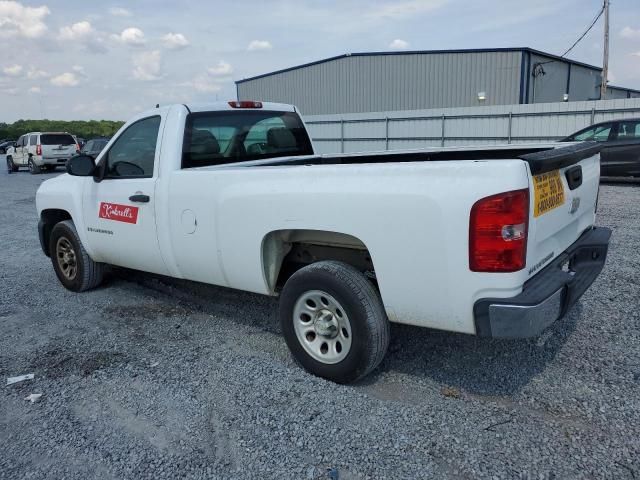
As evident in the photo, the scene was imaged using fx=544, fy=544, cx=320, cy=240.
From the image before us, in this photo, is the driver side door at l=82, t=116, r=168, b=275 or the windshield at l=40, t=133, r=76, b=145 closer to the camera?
the driver side door at l=82, t=116, r=168, b=275

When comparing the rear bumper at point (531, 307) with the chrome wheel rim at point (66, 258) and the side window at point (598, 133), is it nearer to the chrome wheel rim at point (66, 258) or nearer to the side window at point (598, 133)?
the chrome wheel rim at point (66, 258)

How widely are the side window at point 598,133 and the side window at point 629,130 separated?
251 millimetres

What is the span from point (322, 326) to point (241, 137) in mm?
2127

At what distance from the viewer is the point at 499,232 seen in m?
2.71

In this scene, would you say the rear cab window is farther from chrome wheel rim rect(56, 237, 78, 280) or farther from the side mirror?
chrome wheel rim rect(56, 237, 78, 280)

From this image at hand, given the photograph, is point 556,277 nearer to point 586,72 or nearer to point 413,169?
point 413,169

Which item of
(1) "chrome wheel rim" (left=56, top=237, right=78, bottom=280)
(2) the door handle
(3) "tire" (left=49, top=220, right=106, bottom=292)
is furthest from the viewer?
(1) "chrome wheel rim" (left=56, top=237, right=78, bottom=280)

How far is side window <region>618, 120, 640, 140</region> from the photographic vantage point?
1255 centimetres

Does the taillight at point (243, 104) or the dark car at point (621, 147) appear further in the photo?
the dark car at point (621, 147)

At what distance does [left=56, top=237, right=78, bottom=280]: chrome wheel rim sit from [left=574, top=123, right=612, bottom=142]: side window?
11.9 meters

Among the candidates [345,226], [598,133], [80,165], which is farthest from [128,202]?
[598,133]

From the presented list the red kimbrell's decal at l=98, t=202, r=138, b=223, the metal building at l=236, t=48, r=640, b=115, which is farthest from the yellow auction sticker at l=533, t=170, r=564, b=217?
the metal building at l=236, t=48, r=640, b=115

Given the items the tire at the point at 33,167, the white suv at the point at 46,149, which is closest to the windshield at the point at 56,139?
the white suv at the point at 46,149

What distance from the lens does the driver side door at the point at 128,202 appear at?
4438mm
